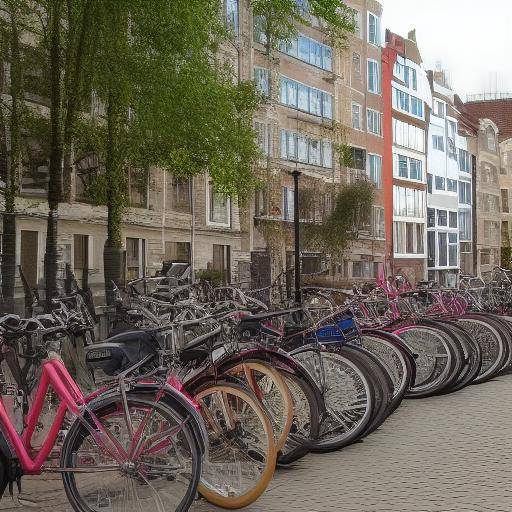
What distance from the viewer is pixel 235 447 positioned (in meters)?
5.61

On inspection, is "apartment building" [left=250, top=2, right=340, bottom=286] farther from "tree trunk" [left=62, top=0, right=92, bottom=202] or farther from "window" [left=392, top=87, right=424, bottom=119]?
"tree trunk" [left=62, top=0, right=92, bottom=202]

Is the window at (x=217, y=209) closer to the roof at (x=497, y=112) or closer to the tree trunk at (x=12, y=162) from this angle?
the tree trunk at (x=12, y=162)

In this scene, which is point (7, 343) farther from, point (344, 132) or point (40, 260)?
point (344, 132)

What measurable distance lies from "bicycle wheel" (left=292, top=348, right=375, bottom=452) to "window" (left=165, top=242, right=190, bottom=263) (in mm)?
14019

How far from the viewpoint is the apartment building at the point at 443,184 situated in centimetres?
5353

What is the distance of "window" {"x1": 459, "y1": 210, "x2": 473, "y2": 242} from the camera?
6016 centimetres

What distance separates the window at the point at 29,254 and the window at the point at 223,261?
27.9ft

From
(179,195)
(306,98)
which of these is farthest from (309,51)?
(179,195)

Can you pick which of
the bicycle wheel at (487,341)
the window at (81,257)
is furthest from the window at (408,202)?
the bicycle wheel at (487,341)

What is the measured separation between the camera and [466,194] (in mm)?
62062

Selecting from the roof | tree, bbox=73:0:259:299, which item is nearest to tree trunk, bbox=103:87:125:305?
tree, bbox=73:0:259:299

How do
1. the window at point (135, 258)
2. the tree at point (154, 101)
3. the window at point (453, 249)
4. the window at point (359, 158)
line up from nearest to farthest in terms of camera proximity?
the tree at point (154, 101), the window at point (135, 258), the window at point (359, 158), the window at point (453, 249)

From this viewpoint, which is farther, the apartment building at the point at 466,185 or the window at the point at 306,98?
the apartment building at the point at 466,185

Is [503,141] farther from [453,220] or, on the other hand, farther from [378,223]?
[378,223]
